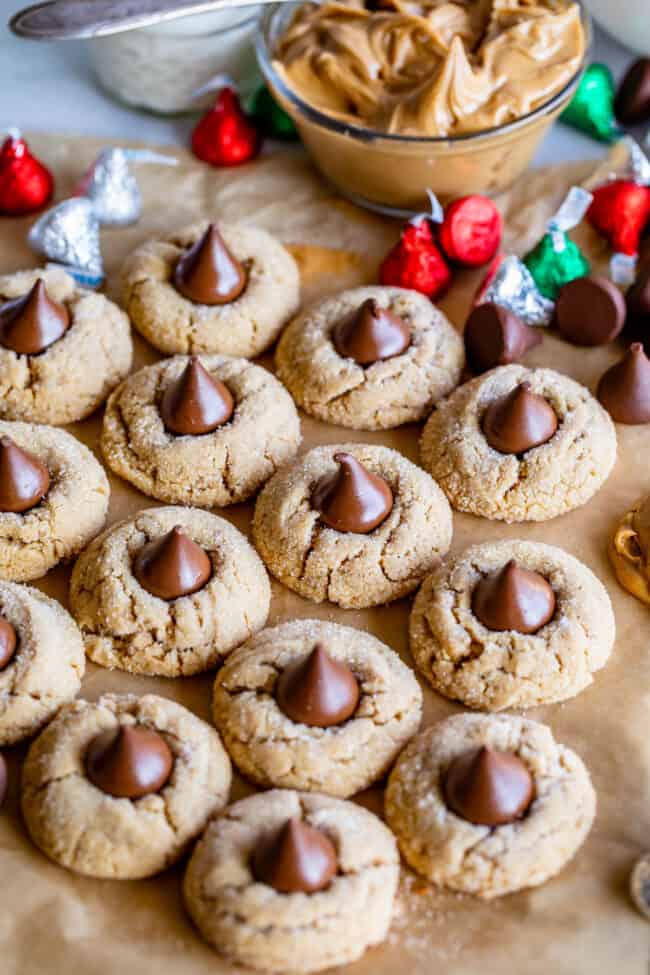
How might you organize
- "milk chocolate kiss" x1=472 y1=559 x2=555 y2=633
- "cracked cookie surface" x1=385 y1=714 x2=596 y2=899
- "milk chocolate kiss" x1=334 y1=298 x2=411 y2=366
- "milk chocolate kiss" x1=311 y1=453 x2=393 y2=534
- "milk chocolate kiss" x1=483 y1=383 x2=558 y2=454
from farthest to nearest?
"milk chocolate kiss" x1=334 y1=298 x2=411 y2=366, "milk chocolate kiss" x1=483 y1=383 x2=558 y2=454, "milk chocolate kiss" x1=311 y1=453 x2=393 y2=534, "milk chocolate kiss" x1=472 y1=559 x2=555 y2=633, "cracked cookie surface" x1=385 y1=714 x2=596 y2=899

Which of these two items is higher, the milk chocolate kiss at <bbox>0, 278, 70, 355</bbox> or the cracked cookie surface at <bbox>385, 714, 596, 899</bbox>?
the milk chocolate kiss at <bbox>0, 278, 70, 355</bbox>

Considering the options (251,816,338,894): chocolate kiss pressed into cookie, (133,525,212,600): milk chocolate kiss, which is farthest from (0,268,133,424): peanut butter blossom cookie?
(251,816,338,894): chocolate kiss pressed into cookie

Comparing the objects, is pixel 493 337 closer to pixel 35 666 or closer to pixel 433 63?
pixel 433 63

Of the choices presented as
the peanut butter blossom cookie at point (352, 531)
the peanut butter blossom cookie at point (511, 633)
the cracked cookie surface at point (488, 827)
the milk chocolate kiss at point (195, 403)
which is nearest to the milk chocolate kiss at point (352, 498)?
the peanut butter blossom cookie at point (352, 531)

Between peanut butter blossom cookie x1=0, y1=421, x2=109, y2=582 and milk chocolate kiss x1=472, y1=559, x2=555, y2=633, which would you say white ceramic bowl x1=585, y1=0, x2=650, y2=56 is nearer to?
milk chocolate kiss x1=472, y1=559, x2=555, y2=633

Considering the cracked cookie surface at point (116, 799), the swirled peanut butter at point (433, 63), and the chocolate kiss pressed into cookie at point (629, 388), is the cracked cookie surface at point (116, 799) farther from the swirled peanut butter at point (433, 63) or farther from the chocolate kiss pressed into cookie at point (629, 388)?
the swirled peanut butter at point (433, 63)

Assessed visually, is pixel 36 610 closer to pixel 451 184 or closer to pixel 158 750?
pixel 158 750

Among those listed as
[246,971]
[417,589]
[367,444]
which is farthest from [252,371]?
[246,971]
